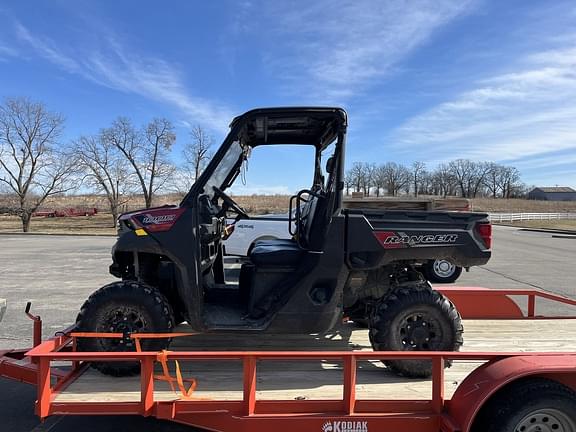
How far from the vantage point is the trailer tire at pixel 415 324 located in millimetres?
3424

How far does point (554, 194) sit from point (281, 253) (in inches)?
5133

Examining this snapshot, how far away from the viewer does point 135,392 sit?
9.93 ft

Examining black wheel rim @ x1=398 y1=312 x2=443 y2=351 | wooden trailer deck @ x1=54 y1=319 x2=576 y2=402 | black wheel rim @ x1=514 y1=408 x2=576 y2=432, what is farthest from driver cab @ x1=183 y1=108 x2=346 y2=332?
black wheel rim @ x1=514 y1=408 x2=576 y2=432

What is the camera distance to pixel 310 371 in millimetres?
3449

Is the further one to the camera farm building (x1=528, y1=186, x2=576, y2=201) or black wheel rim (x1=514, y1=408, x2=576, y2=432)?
farm building (x1=528, y1=186, x2=576, y2=201)

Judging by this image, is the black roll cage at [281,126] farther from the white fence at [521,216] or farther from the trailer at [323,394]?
the white fence at [521,216]

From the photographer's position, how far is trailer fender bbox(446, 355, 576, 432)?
8.42 ft

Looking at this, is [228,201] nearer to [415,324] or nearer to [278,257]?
[278,257]

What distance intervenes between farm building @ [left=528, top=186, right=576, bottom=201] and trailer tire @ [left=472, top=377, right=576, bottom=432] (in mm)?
122955

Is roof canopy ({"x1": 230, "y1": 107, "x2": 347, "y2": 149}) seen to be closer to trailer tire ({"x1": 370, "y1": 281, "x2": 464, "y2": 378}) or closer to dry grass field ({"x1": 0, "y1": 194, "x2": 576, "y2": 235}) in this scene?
trailer tire ({"x1": 370, "y1": 281, "x2": 464, "y2": 378})

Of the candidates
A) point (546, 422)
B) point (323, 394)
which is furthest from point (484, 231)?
point (323, 394)

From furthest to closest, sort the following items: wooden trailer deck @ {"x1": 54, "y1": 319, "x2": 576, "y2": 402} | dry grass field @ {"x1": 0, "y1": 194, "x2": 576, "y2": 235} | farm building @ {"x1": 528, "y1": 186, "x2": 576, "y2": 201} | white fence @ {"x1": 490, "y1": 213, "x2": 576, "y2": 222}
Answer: farm building @ {"x1": 528, "y1": 186, "x2": 576, "y2": 201}, white fence @ {"x1": 490, "y1": 213, "x2": 576, "y2": 222}, dry grass field @ {"x1": 0, "y1": 194, "x2": 576, "y2": 235}, wooden trailer deck @ {"x1": 54, "y1": 319, "x2": 576, "y2": 402}

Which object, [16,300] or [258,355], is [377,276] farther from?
[16,300]

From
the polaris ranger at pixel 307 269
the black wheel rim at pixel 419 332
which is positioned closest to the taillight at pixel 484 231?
the polaris ranger at pixel 307 269
